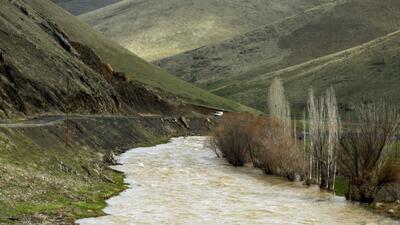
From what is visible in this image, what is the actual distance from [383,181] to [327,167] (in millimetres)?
7033

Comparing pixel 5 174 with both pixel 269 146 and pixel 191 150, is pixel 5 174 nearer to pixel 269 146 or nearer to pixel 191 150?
pixel 269 146

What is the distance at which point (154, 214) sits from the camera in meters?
37.1

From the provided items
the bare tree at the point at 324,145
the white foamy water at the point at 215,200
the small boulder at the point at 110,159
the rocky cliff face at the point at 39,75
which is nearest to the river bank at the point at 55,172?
the small boulder at the point at 110,159

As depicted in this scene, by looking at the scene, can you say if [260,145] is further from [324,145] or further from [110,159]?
[110,159]

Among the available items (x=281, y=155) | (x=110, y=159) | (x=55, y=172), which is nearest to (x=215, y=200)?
(x=55, y=172)

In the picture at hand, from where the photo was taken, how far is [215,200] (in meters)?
43.7

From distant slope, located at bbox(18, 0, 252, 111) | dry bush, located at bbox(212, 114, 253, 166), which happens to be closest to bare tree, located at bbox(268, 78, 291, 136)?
dry bush, located at bbox(212, 114, 253, 166)

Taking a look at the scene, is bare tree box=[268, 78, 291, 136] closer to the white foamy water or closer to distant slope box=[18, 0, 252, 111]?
the white foamy water

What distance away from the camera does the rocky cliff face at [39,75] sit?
71938 millimetres

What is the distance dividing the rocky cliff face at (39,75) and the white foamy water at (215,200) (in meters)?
16.8

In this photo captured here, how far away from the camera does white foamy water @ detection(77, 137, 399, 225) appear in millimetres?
36688

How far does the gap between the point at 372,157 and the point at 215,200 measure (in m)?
12.8

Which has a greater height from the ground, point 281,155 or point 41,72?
point 41,72

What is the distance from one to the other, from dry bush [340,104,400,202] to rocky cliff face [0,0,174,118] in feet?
127
